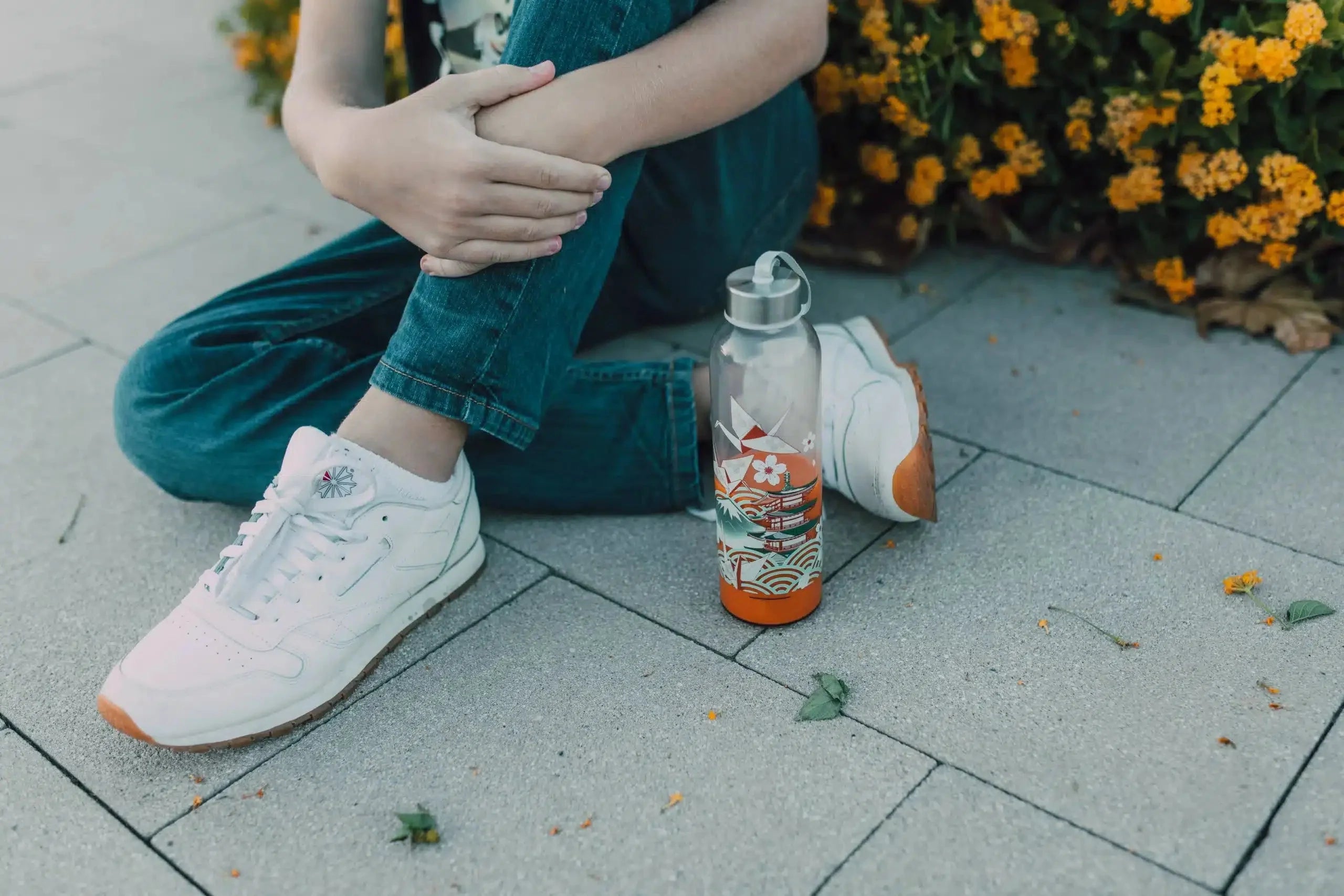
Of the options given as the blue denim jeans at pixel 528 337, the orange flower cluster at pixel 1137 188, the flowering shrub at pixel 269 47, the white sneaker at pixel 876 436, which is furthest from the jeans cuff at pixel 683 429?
the flowering shrub at pixel 269 47

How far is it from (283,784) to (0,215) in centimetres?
246

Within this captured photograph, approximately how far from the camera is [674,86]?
1.52 metres

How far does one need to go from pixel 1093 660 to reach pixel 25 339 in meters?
2.26

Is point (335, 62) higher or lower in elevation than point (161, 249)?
higher

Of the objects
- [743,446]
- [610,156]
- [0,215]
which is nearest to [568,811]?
[743,446]

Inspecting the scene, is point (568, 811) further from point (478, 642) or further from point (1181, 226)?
point (1181, 226)

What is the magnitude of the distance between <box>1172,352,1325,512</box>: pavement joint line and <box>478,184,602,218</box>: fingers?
3.40 ft

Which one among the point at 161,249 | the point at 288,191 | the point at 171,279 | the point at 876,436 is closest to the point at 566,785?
the point at 876,436

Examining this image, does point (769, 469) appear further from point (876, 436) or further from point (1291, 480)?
point (1291, 480)

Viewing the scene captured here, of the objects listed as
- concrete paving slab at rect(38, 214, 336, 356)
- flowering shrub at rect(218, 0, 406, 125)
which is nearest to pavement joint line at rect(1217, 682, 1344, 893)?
concrete paving slab at rect(38, 214, 336, 356)

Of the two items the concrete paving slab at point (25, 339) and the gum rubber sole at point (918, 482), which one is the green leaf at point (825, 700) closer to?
the gum rubber sole at point (918, 482)

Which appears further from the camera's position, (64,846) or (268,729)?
(268,729)

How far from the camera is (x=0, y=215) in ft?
10.5

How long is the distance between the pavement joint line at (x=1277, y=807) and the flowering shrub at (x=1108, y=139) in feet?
3.32
